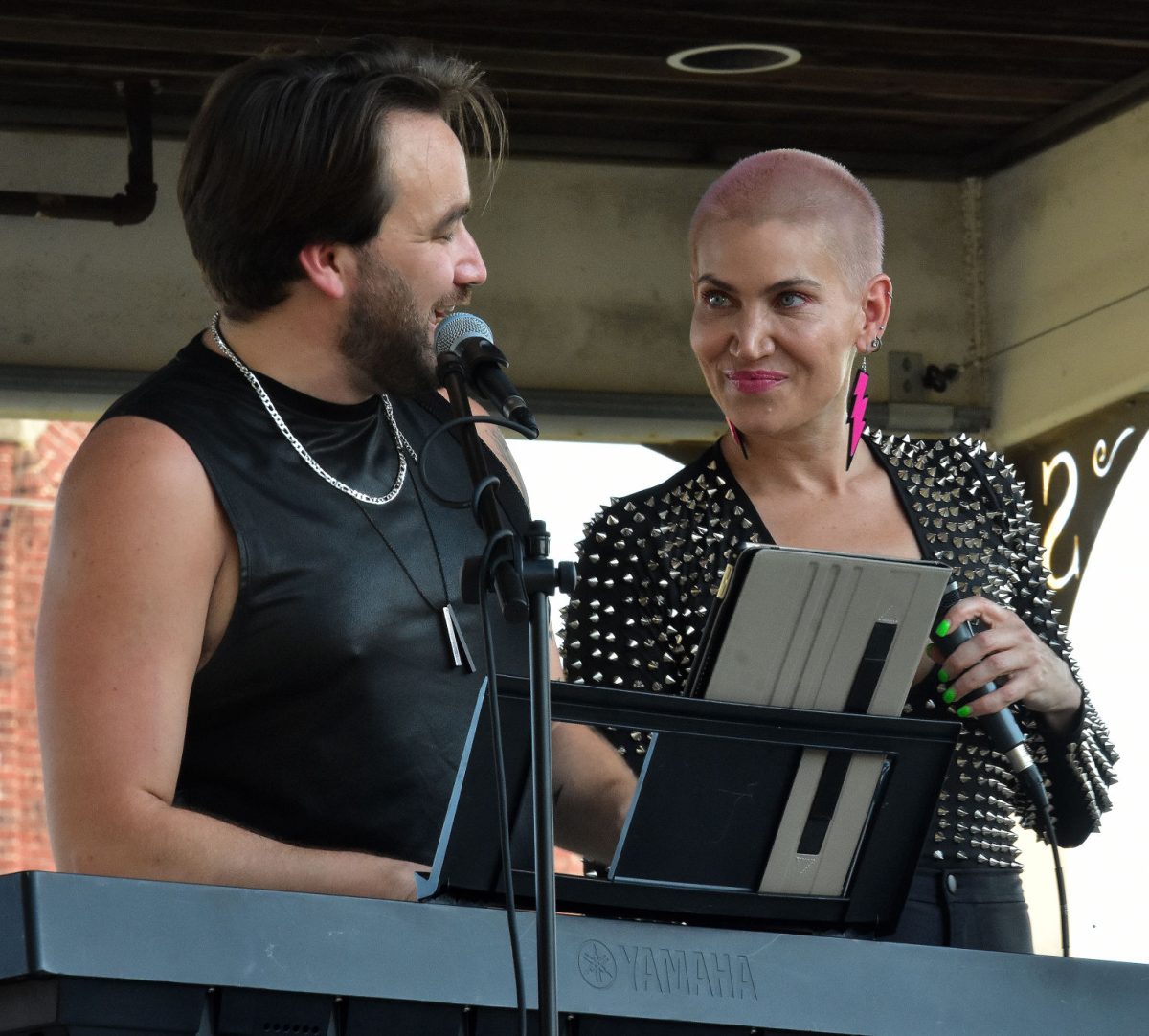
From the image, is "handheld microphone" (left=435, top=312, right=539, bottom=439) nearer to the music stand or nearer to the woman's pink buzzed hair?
the music stand

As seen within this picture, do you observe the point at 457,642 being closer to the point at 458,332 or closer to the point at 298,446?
the point at 298,446

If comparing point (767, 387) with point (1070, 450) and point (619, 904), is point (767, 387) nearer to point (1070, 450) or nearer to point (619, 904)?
point (619, 904)

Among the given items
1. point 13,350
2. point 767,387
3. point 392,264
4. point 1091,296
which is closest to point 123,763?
point 392,264

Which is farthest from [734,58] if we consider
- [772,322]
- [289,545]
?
[289,545]

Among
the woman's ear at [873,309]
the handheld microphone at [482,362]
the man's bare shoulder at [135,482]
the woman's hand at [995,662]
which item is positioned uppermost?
the woman's ear at [873,309]

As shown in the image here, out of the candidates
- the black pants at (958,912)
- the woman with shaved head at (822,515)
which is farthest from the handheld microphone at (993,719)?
the black pants at (958,912)

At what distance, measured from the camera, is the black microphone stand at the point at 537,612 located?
1.38m

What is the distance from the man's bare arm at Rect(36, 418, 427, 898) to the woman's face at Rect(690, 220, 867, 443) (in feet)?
2.47

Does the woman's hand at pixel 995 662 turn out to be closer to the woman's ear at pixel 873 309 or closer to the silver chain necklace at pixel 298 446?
the woman's ear at pixel 873 309

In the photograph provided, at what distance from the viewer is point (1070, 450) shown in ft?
17.3

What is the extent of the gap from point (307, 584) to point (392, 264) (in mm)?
388

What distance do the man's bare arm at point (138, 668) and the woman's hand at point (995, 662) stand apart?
0.70 meters

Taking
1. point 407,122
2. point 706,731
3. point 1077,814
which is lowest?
point 1077,814

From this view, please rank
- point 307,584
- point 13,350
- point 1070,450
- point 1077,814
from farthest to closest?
point 1070,450 → point 13,350 → point 1077,814 → point 307,584
